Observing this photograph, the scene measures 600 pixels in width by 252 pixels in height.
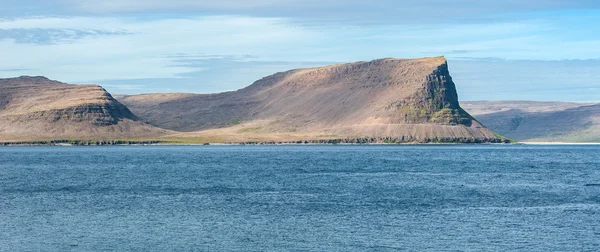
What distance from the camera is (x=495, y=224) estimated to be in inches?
2699

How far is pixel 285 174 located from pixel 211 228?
60.3 metres

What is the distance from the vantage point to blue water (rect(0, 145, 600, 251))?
60656mm

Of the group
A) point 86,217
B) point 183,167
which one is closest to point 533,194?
point 86,217

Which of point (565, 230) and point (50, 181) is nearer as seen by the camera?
point (565, 230)

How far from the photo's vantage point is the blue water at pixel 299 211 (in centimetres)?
6066

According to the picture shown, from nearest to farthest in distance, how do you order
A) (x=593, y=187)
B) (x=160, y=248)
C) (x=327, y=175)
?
(x=160, y=248)
(x=593, y=187)
(x=327, y=175)

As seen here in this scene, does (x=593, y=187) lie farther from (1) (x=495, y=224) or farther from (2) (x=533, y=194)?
(1) (x=495, y=224)

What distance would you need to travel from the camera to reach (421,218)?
72.4 m

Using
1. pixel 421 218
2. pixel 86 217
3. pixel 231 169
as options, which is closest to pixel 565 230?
pixel 421 218

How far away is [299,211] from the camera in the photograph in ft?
253

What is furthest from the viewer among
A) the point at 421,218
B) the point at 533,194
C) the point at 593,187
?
the point at 593,187

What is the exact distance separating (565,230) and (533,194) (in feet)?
92.8

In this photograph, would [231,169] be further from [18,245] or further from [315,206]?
[18,245]

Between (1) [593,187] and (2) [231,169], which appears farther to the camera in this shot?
(2) [231,169]
